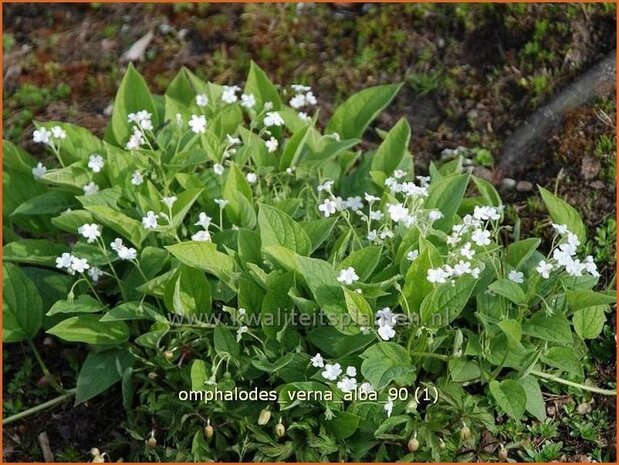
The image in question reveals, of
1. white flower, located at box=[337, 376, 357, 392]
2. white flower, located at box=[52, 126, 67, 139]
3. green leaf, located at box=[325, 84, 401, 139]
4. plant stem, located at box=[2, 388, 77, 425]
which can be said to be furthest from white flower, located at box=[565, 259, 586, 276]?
white flower, located at box=[52, 126, 67, 139]

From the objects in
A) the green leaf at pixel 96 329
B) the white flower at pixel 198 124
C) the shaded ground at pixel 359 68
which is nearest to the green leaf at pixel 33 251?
the green leaf at pixel 96 329

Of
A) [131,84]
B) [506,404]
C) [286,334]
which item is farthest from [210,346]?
[131,84]

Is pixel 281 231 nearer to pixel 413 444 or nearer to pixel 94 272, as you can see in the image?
pixel 94 272

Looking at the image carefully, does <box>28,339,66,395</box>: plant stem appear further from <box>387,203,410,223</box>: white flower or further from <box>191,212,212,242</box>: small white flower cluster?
<box>387,203,410,223</box>: white flower

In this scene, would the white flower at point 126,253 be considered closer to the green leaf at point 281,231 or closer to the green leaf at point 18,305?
the green leaf at point 281,231

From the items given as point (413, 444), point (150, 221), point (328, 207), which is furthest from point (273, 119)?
point (413, 444)

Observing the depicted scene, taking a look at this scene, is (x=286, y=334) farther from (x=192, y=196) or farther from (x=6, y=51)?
(x=6, y=51)
